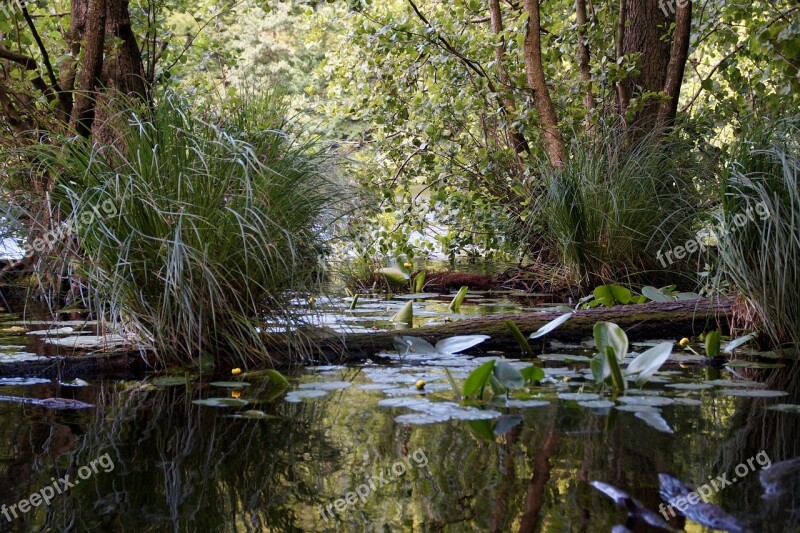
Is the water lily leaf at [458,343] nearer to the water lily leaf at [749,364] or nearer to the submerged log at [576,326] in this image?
the submerged log at [576,326]

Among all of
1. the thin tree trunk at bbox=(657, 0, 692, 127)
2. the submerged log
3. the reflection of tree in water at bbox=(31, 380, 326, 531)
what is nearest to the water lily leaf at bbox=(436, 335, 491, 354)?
the submerged log

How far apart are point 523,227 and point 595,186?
4.28 ft

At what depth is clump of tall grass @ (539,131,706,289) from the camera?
18.1ft

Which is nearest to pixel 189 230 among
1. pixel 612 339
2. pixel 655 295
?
pixel 612 339

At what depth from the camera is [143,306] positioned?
3.23 m

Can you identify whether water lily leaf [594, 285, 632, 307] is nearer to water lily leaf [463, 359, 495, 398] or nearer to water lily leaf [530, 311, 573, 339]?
water lily leaf [530, 311, 573, 339]

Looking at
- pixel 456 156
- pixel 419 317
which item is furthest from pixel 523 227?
pixel 419 317

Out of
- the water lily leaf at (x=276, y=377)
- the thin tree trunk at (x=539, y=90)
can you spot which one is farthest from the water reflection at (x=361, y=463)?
the thin tree trunk at (x=539, y=90)

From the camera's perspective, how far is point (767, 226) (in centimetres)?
348

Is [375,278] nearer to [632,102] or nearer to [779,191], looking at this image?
[632,102]

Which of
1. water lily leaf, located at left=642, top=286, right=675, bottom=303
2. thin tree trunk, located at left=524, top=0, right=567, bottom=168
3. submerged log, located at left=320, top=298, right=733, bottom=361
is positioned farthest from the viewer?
thin tree trunk, located at left=524, top=0, right=567, bottom=168

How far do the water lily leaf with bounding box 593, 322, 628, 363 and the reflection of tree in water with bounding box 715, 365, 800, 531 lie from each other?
1.31 feet

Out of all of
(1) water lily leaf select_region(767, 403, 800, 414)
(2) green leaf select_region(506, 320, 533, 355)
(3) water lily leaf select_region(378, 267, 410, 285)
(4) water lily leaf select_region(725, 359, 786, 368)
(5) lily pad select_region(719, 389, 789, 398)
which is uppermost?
(3) water lily leaf select_region(378, 267, 410, 285)

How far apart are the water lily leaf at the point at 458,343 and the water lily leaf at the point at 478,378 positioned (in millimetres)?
711
